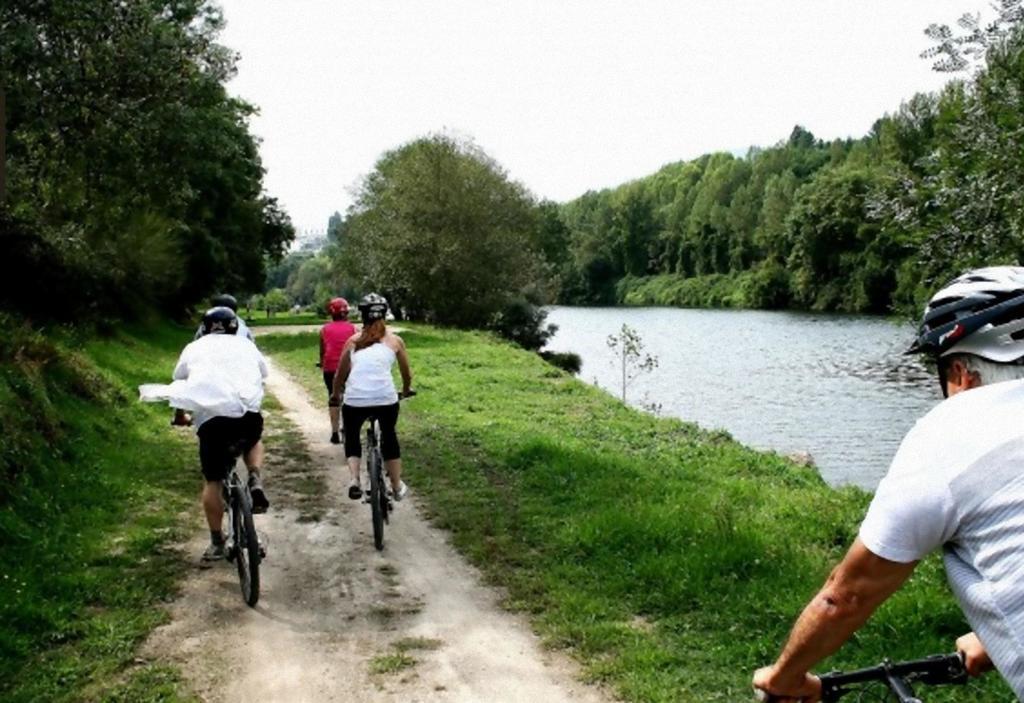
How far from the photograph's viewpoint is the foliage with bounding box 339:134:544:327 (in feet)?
144

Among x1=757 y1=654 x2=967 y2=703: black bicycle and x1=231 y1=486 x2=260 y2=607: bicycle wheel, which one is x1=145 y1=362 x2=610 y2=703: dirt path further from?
x1=757 y1=654 x2=967 y2=703: black bicycle

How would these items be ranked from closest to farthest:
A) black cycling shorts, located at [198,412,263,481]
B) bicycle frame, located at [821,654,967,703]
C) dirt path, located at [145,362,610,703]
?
bicycle frame, located at [821,654,967,703], dirt path, located at [145,362,610,703], black cycling shorts, located at [198,412,263,481]

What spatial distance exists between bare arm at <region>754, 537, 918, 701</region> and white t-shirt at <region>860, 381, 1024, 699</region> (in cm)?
6

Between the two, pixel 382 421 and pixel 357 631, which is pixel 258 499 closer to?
pixel 357 631

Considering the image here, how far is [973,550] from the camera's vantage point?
6.63 feet

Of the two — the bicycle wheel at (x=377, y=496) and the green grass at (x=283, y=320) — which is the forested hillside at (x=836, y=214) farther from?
the green grass at (x=283, y=320)

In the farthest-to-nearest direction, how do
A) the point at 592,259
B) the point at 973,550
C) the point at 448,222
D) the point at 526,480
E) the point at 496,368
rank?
the point at 592,259, the point at 448,222, the point at 496,368, the point at 526,480, the point at 973,550

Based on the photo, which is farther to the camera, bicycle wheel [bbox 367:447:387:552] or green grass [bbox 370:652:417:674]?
bicycle wheel [bbox 367:447:387:552]

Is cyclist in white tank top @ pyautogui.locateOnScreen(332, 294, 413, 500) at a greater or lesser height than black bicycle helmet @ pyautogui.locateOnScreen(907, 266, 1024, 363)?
lesser

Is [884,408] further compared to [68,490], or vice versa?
[884,408]

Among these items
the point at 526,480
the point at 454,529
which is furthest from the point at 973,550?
the point at 526,480

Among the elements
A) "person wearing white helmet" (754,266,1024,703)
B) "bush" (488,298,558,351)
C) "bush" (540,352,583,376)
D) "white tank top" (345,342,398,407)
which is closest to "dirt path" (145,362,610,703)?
"white tank top" (345,342,398,407)

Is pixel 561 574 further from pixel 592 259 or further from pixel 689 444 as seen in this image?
pixel 592 259

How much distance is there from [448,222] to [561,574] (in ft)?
123
